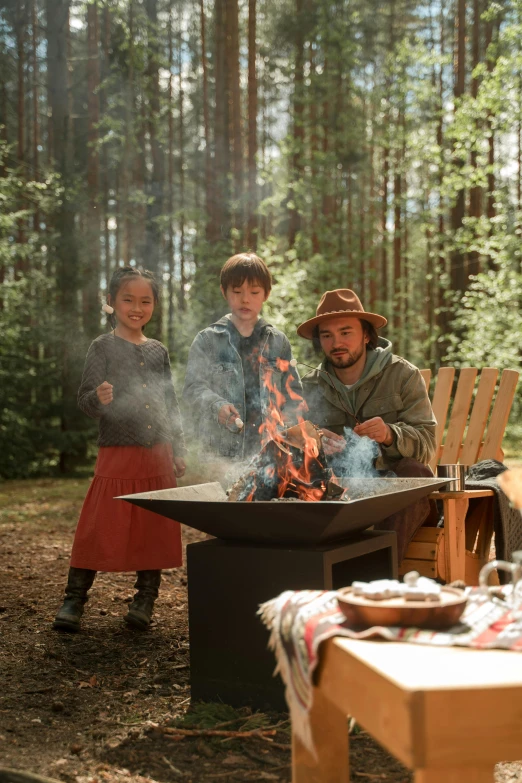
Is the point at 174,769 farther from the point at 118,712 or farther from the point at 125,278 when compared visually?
the point at 125,278

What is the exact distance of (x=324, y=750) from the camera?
1.82 m

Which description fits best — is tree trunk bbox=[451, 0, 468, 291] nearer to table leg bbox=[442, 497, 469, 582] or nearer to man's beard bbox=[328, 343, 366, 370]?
man's beard bbox=[328, 343, 366, 370]

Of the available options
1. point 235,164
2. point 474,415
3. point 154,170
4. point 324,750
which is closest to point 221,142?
point 235,164

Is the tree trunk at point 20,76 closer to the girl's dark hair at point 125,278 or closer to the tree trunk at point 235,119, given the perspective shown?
the tree trunk at point 235,119

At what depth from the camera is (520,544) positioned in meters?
3.59

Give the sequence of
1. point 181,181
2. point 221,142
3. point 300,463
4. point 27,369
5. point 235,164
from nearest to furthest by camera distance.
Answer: point 300,463
point 27,369
point 235,164
point 221,142
point 181,181

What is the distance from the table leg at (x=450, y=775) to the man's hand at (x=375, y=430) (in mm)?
1983

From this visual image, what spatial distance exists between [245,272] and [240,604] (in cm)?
148

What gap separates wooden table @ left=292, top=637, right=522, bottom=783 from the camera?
1219mm

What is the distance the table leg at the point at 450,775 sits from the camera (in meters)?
1.25

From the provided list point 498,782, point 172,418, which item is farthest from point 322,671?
point 172,418

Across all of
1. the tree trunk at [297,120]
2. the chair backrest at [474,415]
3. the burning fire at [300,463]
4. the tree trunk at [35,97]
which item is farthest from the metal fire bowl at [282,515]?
the tree trunk at [35,97]

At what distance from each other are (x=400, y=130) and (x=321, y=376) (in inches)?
508

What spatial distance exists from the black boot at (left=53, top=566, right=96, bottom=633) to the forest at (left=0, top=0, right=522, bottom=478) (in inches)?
246
